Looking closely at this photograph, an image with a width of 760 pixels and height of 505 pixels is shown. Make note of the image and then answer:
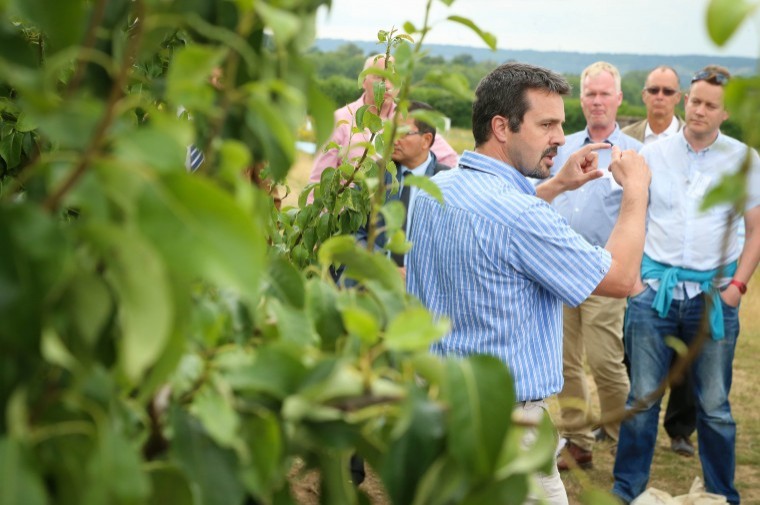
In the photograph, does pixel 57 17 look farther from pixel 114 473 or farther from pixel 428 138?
pixel 428 138

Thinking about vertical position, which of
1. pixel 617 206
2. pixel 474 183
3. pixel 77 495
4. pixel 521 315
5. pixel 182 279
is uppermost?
pixel 182 279

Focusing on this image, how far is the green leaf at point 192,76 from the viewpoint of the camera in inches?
32.2

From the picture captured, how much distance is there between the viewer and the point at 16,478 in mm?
752

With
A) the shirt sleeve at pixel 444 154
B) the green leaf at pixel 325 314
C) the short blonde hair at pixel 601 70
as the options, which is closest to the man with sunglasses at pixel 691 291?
the short blonde hair at pixel 601 70

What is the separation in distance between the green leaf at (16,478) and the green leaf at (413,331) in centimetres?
34

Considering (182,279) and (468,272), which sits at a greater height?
(182,279)

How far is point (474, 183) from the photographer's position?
10.7ft

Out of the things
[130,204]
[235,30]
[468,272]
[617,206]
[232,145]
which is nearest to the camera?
[130,204]

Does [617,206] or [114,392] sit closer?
[114,392]

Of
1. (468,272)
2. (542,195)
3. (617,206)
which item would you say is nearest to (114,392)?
(468,272)

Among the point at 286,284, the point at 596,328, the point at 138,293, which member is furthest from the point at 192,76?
the point at 596,328

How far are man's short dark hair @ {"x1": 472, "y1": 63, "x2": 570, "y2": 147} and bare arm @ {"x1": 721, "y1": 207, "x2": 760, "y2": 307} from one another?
6.21 ft

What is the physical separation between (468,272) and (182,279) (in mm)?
2401

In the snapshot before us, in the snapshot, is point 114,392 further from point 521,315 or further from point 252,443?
point 521,315
